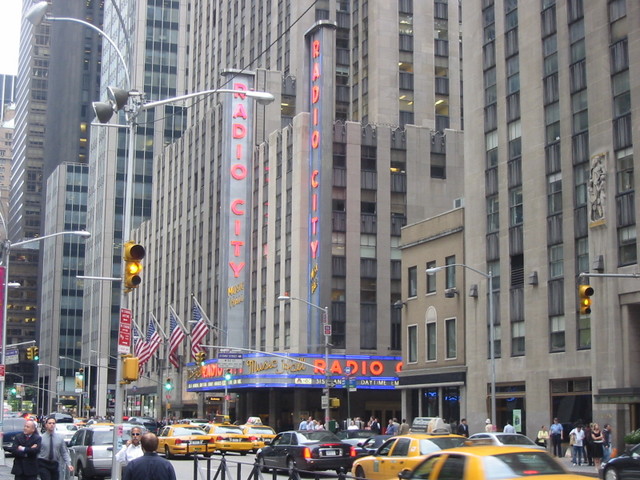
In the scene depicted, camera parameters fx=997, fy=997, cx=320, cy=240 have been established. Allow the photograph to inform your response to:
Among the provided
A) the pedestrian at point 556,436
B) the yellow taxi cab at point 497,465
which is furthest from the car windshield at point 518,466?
the pedestrian at point 556,436

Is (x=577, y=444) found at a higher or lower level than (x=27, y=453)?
lower

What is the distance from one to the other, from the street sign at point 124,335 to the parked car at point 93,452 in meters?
10.1

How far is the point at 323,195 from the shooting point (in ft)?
243

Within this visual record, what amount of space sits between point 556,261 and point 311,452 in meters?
20.8

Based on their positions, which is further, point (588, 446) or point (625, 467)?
point (588, 446)

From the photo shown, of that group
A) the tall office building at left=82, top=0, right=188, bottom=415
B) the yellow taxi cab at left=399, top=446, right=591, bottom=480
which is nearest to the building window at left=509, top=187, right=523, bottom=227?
the yellow taxi cab at left=399, top=446, right=591, bottom=480

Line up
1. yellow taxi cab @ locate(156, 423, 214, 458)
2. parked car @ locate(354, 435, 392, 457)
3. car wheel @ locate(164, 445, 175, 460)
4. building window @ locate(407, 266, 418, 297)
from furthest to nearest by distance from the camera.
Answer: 1. building window @ locate(407, 266, 418, 297)
2. car wheel @ locate(164, 445, 175, 460)
3. yellow taxi cab @ locate(156, 423, 214, 458)
4. parked car @ locate(354, 435, 392, 457)

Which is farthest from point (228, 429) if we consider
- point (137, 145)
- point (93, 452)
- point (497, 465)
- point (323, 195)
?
point (137, 145)

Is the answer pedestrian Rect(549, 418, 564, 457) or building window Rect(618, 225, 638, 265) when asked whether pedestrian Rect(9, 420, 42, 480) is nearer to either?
pedestrian Rect(549, 418, 564, 457)

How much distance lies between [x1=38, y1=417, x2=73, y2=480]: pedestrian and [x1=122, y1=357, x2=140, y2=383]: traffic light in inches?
72.7

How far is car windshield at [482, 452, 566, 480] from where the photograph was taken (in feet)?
44.8

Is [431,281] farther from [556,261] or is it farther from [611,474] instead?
[611,474]

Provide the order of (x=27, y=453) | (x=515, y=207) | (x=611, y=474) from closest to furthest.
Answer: (x=27, y=453) → (x=611, y=474) → (x=515, y=207)

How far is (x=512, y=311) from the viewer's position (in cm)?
5091
